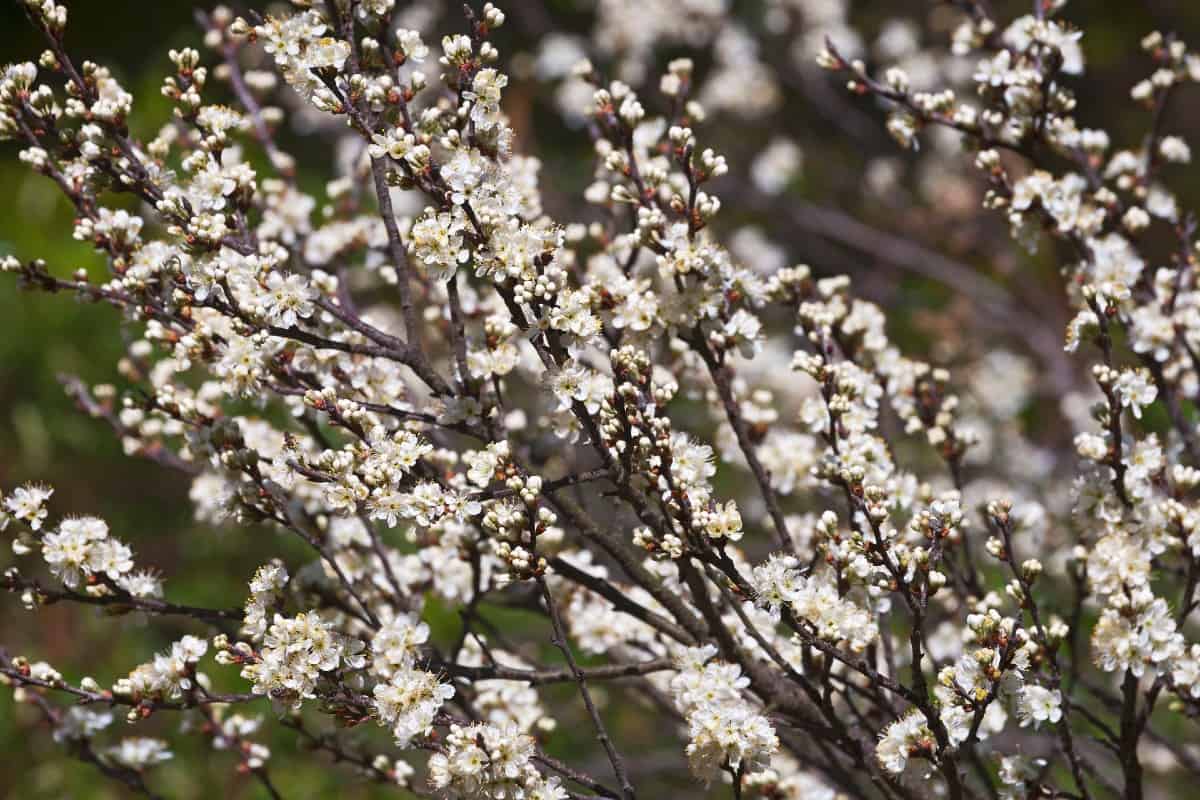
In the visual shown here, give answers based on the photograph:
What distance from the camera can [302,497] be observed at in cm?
262

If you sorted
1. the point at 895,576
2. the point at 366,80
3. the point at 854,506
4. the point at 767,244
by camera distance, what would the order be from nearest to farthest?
the point at 895,576
the point at 366,80
the point at 854,506
the point at 767,244

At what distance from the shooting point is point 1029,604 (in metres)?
1.96

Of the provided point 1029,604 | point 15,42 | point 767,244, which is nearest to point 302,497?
point 1029,604

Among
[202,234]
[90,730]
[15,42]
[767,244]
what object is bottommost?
[90,730]

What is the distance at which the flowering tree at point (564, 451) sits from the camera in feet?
6.29

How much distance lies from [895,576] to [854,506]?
30 cm

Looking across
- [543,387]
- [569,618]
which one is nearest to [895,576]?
[543,387]

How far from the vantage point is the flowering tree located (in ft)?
6.29

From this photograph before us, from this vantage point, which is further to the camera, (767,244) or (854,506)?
(767,244)

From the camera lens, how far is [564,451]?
2854mm

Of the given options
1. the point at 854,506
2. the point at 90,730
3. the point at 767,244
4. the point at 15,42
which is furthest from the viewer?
the point at 15,42

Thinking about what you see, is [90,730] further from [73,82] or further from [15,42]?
[15,42]

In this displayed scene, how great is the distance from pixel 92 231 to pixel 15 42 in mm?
9130

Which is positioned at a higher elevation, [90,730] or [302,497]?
[302,497]
